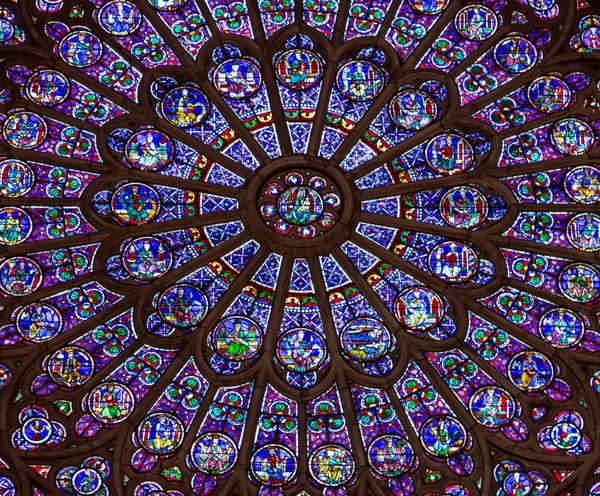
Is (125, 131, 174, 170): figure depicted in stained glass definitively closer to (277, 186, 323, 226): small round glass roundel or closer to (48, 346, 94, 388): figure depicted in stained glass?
(277, 186, 323, 226): small round glass roundel

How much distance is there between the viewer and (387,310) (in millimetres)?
24719

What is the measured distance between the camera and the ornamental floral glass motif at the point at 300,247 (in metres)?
23.9

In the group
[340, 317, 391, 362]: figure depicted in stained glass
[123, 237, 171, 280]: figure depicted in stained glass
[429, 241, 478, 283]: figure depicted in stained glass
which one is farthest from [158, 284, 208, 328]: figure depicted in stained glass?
[429, 241, 478, 283]: figure depicted in stained glass

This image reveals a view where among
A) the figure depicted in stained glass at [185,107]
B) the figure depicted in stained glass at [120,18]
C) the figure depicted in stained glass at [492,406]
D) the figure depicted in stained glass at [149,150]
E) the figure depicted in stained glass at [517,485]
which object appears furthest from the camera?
the figure depicted in stained glass at [120,18]

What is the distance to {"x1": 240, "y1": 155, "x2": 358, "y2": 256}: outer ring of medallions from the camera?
2509 cm

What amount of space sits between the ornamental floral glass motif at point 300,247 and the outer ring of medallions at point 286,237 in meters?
0.03

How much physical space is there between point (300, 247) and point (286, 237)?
0.88ft

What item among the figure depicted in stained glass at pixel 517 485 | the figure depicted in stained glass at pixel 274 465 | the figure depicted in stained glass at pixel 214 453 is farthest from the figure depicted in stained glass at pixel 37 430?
the figure depicted in stained glass at pixel 517 485

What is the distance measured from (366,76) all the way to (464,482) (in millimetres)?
6766

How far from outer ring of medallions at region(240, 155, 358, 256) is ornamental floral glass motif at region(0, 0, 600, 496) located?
0.11 ft

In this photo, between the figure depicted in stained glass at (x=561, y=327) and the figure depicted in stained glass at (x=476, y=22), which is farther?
the figure depicted in stained glass at (x=476, y=22)

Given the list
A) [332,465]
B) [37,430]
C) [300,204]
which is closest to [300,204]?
[300,204]

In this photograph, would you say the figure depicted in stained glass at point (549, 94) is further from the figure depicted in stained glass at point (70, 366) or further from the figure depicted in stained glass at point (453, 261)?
the figure depicted in stained glass at point (70, 366)

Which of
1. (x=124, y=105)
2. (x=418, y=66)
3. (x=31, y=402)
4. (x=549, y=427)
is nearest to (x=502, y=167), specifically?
(x=418, y=66)
